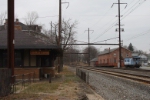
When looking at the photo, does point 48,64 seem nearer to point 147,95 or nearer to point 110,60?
point 147,95

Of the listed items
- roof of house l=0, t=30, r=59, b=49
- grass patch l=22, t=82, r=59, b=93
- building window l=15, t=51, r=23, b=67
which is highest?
roof of house l=0, t=30, r=59, b=49

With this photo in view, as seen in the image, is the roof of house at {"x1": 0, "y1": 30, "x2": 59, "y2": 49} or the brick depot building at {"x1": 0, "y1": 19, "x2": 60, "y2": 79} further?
the brick depot building at {"x1": 0, "y1": 19, "x2": 60, "y2": 79}

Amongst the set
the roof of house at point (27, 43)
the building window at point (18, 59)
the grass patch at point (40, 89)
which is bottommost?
the grass patch at point (40, 89)

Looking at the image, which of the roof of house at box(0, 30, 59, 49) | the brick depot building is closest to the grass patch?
the brick depot building

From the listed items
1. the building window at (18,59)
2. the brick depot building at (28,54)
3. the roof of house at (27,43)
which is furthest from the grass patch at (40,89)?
the building window at (18,59)

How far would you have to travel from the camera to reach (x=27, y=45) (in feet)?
76.4

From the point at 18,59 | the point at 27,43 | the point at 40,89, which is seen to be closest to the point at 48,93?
the point at 40,89

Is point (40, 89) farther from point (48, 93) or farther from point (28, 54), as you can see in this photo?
point (28, 54)

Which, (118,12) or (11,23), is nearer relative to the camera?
(11,23)

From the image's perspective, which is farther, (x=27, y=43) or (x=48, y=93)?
(x=27, y=43)

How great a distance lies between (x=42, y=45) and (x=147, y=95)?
12.4m

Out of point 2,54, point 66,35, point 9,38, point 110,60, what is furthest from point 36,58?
point 110,60

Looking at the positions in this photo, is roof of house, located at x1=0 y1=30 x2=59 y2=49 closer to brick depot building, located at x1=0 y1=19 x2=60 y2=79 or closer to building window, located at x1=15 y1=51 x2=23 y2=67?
brick depot building, located at x1=0 y1=19 x2=60 y2=79

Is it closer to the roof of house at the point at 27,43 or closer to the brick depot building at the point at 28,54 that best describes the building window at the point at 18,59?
the brick depot building at the point at 28,54
